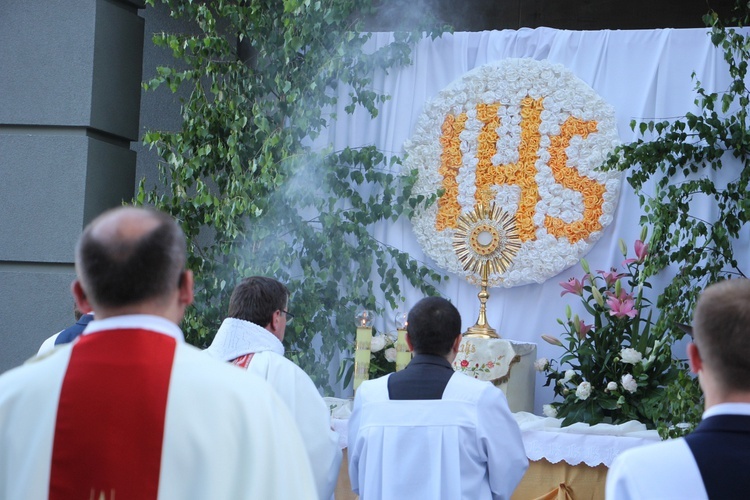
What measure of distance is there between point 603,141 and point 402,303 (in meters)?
1.59

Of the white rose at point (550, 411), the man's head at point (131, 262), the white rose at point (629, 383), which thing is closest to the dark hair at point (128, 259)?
the man's head at point (131, 262)

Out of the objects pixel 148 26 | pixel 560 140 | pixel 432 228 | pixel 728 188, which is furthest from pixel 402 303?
pixel 148 26

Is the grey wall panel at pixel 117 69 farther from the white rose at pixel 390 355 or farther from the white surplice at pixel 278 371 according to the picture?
the white surplice at pixel 278 371

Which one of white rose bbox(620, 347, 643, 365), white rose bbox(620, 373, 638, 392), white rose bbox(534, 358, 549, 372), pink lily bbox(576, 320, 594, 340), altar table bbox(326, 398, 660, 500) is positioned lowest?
altar table bbox(326, 398, 660, 500)

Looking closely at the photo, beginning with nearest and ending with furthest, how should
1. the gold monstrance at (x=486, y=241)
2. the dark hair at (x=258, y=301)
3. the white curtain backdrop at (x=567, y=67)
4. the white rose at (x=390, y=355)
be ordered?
the dark hair at (x=258, y=301)
the white rose at (x=390, y=355)
the white curtain backdrop at (x=567, y=67)
the gold monstrance at (x=486, y=241)

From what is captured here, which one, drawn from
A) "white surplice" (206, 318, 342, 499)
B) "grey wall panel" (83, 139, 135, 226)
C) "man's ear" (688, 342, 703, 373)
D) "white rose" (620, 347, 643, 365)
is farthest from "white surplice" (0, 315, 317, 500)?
"grey wall panel" (83, 139, 135, 226)

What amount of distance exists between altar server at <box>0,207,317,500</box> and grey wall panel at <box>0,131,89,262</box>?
467 cm

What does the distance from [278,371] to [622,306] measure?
2406mm

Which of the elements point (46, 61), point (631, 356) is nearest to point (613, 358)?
point (631, 356)

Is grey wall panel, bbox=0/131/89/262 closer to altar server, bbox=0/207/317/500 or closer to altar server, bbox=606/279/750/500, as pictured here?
altar server, bbox=0/207/317/500

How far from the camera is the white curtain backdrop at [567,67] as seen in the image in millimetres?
6324

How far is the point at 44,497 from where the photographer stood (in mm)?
2080

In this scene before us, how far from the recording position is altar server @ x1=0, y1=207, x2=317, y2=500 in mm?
2061

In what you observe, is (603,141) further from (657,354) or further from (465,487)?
(465,487)
